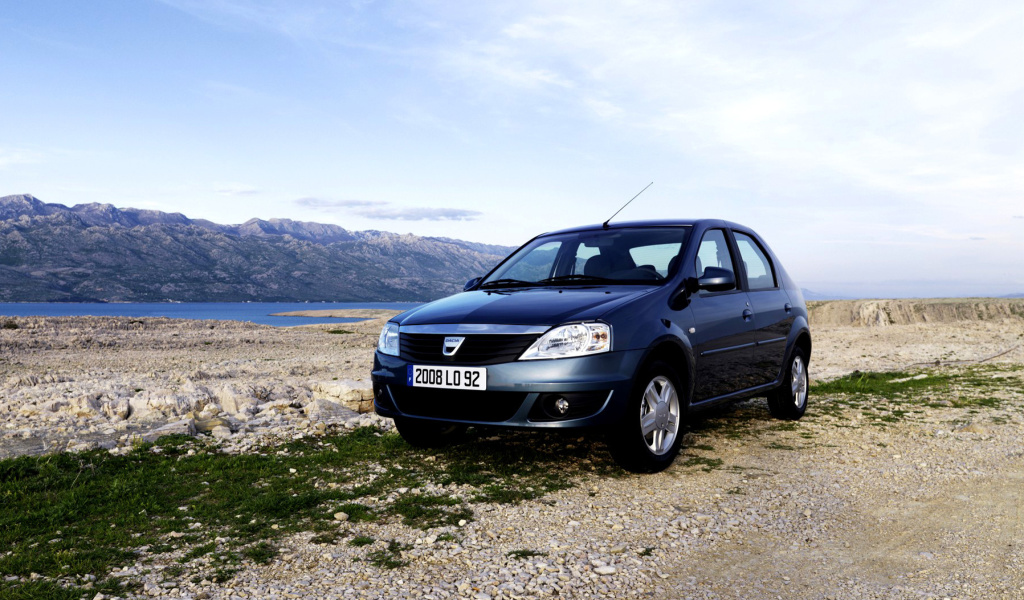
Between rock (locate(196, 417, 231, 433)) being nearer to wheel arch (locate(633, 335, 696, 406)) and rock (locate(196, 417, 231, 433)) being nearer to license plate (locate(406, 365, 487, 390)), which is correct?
license plate (locate(406, 365, 487, 390))

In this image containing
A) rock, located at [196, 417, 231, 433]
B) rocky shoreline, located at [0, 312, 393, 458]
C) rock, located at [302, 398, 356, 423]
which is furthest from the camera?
rock, located at [302, 398, 356, 423]

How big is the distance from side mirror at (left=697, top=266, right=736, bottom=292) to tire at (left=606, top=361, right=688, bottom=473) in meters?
0.79

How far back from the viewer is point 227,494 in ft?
13.8

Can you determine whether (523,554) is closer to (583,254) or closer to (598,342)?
(598,342)

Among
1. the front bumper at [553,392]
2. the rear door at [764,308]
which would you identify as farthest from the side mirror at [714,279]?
the front bumper at [553,392]

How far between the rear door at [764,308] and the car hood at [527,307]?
173cm

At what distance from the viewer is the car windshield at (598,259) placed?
17.7 ft

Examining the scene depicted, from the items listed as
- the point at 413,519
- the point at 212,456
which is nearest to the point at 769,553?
the point at 413,519

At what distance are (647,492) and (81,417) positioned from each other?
5696 mm

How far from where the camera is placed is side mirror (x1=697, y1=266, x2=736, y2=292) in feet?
17.1

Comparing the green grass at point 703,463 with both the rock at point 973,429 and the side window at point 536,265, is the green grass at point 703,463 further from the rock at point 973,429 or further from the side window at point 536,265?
the rock at point 973,429

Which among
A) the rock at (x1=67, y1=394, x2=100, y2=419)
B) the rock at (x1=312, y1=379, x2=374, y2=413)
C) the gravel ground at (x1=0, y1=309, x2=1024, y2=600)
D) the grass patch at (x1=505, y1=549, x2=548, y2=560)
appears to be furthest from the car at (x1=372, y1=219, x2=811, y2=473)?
the rock at (x1=67, y1=394, x2=100, y2=419)

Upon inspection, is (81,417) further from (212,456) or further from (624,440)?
(624,440)

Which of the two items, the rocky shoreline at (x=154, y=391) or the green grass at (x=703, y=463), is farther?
the rocky shoreline at (x=154, y=391)
